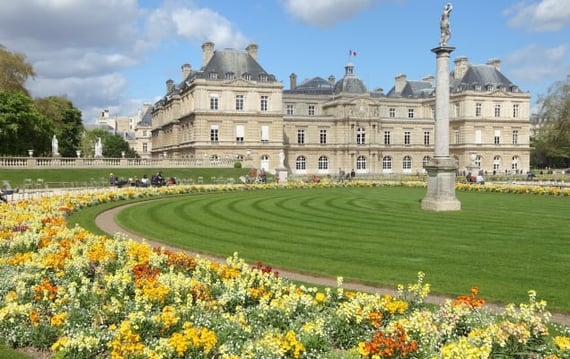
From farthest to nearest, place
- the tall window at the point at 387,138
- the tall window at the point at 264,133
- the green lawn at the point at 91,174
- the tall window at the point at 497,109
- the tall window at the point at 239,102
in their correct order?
the tall window at the point at 497,109 < the tall window at the point at 387,138 < the tall window at the point at 264,133 < the tall window at the point at 239,102 < the green lawn at the point at 91,174

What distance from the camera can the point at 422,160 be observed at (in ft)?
290

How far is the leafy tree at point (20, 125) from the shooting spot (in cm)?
5484

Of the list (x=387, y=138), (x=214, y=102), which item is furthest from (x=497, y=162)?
(x=214, y=102)

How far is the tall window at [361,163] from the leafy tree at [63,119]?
44476mm

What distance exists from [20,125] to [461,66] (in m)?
Result: 68.9

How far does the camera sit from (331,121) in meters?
82.7

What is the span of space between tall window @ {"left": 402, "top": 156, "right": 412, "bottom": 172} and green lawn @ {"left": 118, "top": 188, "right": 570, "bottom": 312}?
6094 centimetres

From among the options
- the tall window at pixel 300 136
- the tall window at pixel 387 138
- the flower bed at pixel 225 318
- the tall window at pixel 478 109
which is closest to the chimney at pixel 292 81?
the tall window at pixel 300 136

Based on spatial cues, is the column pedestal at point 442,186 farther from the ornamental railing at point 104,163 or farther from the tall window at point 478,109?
the tall window at point 478,109

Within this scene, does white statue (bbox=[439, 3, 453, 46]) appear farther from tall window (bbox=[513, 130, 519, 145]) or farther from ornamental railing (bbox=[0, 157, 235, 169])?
tall window (bbox=[513, 130, 519, 145])

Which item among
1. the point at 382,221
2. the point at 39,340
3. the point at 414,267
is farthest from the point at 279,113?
the point at 39,340

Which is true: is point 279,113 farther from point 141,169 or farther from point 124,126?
point 124,126

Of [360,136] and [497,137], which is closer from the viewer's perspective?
[360,136]

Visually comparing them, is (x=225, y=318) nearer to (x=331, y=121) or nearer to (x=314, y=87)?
(x=331, y=121)
